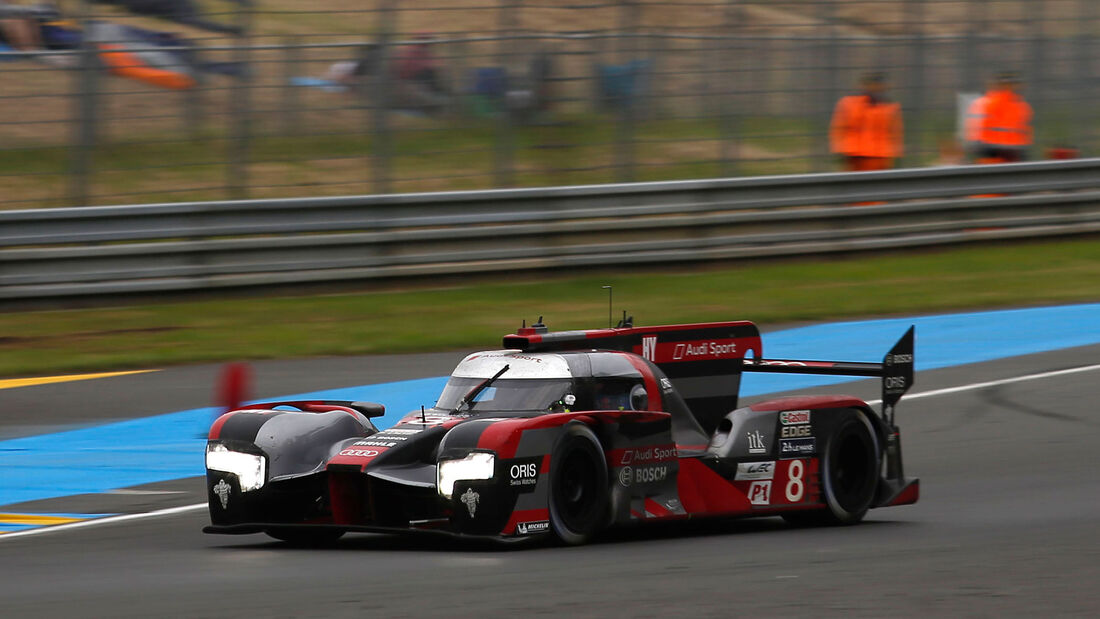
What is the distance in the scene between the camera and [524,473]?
6.95 metres

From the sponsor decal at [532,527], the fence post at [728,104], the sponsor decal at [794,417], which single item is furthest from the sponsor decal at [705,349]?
the fence post at [728,104]

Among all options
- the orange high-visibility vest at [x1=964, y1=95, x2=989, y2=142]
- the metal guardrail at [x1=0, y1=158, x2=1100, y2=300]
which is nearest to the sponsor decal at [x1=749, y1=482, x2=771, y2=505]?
the metal guardrail at [x1=0, y1=158, x2=1100, y2=300]

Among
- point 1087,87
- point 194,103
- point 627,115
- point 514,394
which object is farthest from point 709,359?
point 1087,87

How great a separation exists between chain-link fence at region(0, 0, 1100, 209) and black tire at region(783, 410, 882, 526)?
8.64m

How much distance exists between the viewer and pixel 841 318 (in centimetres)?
1575

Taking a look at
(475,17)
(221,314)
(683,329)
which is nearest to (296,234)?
(221,314)

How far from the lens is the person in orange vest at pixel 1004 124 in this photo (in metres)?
20.0

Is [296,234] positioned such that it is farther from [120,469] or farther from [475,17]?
[120,469]

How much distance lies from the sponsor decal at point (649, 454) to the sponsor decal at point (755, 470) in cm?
45

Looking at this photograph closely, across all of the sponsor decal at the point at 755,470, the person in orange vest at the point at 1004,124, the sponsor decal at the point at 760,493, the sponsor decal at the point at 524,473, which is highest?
the person in orange vest at the point at 1004,124

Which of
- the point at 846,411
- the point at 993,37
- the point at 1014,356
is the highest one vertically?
the point at 993,37

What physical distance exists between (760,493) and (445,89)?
9.28 meters

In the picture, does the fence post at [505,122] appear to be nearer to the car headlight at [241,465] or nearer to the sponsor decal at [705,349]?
the sponsor decal at [705,349]

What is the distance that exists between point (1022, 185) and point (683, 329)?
12.3m
